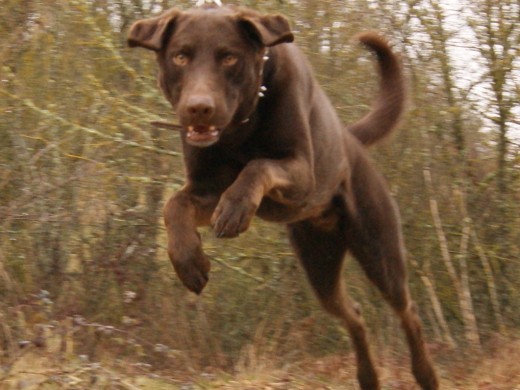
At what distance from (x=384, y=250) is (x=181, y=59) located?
78.7 inches

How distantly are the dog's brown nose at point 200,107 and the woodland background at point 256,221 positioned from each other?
Answer: 98.3 inches

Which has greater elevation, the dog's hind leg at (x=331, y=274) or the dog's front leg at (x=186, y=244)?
the dog's front leg at (x=186, y=244)

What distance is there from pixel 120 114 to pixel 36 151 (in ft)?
1.94

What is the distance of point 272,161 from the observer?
4.59 m

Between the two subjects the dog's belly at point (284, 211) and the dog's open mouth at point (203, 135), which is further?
the dog's belly at point (284, 211)

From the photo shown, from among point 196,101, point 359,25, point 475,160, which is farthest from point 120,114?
point 196,101

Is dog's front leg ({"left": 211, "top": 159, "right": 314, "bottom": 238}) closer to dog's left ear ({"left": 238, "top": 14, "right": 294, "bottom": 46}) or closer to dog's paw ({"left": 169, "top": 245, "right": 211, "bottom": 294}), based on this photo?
dog's paw ({"left": 169, "top": 245, "right": 211, "bottom": 294})

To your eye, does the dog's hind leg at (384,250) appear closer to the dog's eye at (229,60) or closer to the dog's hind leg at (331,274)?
the dog's hind leg at (331,274)

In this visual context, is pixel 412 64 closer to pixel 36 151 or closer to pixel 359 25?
pixel 359 25

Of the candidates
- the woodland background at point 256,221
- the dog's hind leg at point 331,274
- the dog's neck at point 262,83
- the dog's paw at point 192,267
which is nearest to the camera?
the dog's paw at point 192,267

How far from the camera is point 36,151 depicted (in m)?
7.04

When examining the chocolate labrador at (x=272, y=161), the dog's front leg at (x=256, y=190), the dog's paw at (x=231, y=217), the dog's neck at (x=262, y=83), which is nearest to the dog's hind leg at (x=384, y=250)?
the chocolate labrador at (x=272, y=161)

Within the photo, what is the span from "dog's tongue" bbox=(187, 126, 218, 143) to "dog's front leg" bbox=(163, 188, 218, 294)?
318mm

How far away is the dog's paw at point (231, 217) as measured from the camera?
4.19 metres
